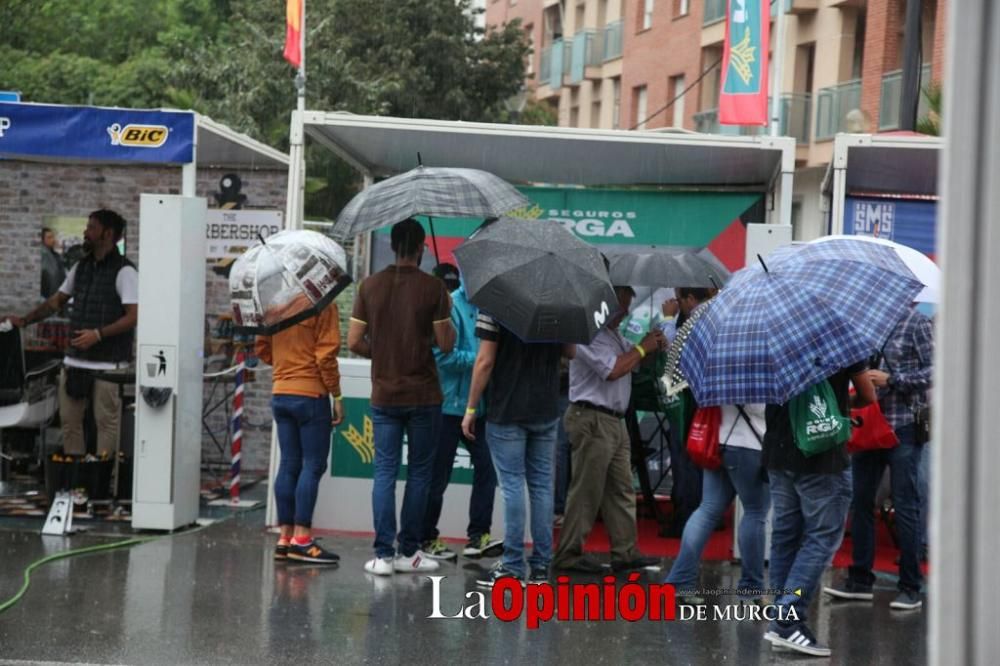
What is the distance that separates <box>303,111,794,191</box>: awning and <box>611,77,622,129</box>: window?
34.3 metres

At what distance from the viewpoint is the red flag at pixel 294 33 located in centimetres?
2052

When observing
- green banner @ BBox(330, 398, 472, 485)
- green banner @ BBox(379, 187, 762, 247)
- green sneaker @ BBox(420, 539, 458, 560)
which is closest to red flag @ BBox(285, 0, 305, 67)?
green banner @ BBox(379, 187, 762, 247)

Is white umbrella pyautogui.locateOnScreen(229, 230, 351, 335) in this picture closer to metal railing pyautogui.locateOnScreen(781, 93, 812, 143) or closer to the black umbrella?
the black umbrella

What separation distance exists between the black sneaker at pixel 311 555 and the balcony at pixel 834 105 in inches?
912

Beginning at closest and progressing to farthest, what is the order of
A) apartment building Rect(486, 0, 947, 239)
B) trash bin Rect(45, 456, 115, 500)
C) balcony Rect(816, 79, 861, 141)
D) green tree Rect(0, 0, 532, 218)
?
trash bin Rect(45, 456, 115, 500) < green tree Rect(0, 0, 532, 218) < apartment building Rect(486, 0, 947, 239) < balcony Rect(816, 79, 861, 141)

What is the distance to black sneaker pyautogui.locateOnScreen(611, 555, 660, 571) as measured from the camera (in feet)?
28.7

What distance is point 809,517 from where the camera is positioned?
657 cm

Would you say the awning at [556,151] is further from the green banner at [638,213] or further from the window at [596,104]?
the window at [596,104]

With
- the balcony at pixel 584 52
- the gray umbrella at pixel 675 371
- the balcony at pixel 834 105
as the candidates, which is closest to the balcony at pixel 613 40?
the balcony at pixel 584 52

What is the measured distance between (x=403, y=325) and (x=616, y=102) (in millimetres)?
38777

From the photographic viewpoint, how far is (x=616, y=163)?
34.2ft

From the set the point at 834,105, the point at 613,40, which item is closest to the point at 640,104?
the point at 613,40

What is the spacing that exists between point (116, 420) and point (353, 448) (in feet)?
5.78

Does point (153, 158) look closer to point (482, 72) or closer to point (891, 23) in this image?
point (891, 23)
